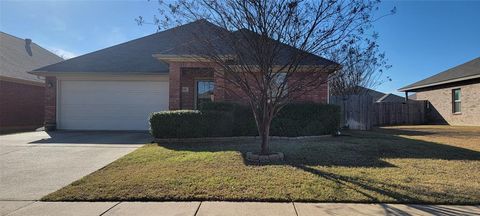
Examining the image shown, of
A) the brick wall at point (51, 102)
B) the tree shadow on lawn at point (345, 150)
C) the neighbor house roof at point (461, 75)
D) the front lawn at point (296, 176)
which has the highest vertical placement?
the neighbor house roof at point (461, 75)

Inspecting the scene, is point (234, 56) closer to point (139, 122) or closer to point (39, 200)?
point (39, 200)

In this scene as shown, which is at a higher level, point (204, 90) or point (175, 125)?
point (204, 90)

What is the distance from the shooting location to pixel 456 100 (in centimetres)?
2188

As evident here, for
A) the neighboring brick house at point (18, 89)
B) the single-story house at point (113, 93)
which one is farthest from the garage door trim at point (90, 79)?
the neighboring brick house at point (18, 89)

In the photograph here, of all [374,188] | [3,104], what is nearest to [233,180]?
[374,188]

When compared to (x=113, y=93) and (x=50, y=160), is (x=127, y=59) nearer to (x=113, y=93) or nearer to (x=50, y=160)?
(x=113, y=93)

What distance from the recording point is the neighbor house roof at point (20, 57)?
18453mm

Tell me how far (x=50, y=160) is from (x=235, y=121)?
5845 millimetres

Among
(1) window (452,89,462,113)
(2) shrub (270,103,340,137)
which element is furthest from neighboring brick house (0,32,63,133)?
(1) window (452,89,462,113)

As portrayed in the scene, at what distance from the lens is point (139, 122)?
15398 mm

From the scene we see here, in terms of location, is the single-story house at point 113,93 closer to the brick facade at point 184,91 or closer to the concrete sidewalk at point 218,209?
the brick facade at point 184,91

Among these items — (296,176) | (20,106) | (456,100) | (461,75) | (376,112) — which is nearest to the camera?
(296,176)

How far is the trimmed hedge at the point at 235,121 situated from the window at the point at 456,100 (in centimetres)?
1364

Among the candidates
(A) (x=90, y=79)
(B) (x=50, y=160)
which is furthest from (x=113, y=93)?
(B) (x=50, y=160)
